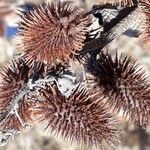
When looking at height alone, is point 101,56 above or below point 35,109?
above

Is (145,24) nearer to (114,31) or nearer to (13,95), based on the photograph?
(114,31)

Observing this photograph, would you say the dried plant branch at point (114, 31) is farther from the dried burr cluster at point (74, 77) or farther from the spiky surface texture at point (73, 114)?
the spiky surface texture at point (73, 114)

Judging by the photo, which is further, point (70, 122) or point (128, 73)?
point (128, 73)

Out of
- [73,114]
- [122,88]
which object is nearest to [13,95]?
[73,114]

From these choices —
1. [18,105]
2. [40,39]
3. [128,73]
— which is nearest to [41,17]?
[40,39]

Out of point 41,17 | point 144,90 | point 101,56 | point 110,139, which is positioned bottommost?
point 110,139

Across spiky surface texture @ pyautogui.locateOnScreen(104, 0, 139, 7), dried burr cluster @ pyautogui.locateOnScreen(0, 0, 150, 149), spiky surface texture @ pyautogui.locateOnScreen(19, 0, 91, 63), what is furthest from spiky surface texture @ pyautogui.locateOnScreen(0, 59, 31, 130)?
spiky surface texture @ pyautogui.locateOnScreen(104, 0, 139, 7)

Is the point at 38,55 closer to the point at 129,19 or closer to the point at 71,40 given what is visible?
the point at 71,40
